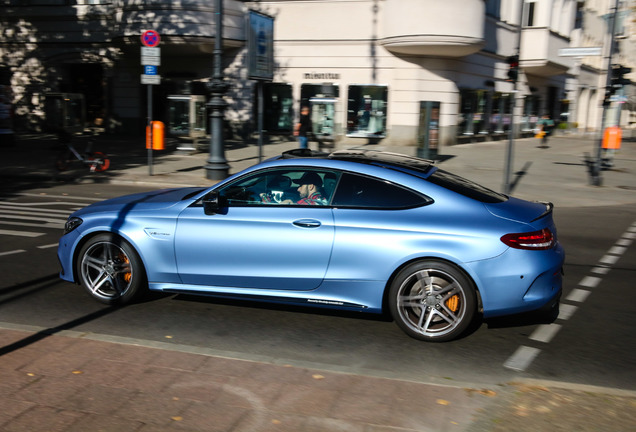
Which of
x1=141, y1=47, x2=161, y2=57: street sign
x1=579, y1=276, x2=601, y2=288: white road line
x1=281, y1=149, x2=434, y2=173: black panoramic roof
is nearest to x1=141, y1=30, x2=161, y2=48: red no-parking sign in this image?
x1=141, y1=47, x2=161, y2=57: street sign

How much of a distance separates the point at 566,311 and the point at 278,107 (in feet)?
78.5

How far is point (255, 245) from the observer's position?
541 cm

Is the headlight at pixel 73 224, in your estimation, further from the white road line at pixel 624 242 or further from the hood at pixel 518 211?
the white road line at pixel 624 242

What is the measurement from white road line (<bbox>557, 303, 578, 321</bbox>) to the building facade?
18.2 m

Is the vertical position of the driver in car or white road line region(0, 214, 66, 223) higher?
the driver in car

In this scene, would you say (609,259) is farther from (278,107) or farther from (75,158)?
(278,107)

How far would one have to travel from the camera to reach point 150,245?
5691 millimetres

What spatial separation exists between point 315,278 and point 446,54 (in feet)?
75.3

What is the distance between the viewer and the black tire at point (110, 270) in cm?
581

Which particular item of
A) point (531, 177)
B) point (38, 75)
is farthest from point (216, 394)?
point (38, 75)

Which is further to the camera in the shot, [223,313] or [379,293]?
[223,313]

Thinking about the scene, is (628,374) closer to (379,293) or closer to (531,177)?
(379,293)

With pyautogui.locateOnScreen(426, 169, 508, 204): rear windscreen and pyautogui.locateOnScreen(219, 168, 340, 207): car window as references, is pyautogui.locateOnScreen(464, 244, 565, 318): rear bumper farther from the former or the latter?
pyautogui.locateOnScreen(219, 168, 340, 207): car window

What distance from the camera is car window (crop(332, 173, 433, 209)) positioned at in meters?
5.24
